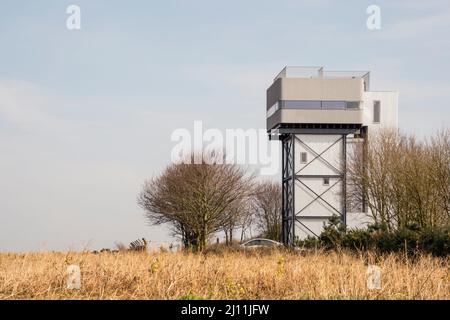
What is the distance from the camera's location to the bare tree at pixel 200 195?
46.2m

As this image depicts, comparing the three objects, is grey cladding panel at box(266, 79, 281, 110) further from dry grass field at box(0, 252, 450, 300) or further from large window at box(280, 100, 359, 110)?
dry grass field at box(0, 252, 450, 300)

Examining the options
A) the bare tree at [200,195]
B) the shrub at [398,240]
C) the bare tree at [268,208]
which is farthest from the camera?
the bare tree at [268,208]

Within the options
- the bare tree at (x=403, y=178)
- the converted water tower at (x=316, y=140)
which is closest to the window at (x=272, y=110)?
the converted water tower at (x=316, y=140)

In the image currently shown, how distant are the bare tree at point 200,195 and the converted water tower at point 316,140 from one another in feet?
21.2

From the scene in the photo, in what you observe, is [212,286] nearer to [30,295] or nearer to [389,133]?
[30,295]

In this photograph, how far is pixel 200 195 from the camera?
46312mm

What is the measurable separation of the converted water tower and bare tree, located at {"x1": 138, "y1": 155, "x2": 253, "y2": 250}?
645cm

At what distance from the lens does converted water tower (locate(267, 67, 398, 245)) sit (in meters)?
53.2

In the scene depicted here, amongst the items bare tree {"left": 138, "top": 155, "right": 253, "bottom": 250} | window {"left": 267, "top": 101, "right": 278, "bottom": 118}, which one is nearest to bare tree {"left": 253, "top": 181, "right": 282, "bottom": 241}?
window {"left": 267, "top": 101, "right": 278, "bottom": 118}

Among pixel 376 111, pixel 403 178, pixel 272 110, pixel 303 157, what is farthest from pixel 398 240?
pixel 376 111

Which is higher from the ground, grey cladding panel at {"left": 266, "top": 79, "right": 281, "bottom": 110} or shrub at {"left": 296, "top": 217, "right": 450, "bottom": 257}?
grey cladding panel at {"left": 266, "top": 79, "right": 281, "bottom": 110}

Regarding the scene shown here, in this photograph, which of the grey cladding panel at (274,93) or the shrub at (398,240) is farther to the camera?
the grey cladding panel at (274,93)

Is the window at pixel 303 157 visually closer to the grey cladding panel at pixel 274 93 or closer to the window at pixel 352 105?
the grey cladding panel at pixel 274 93
